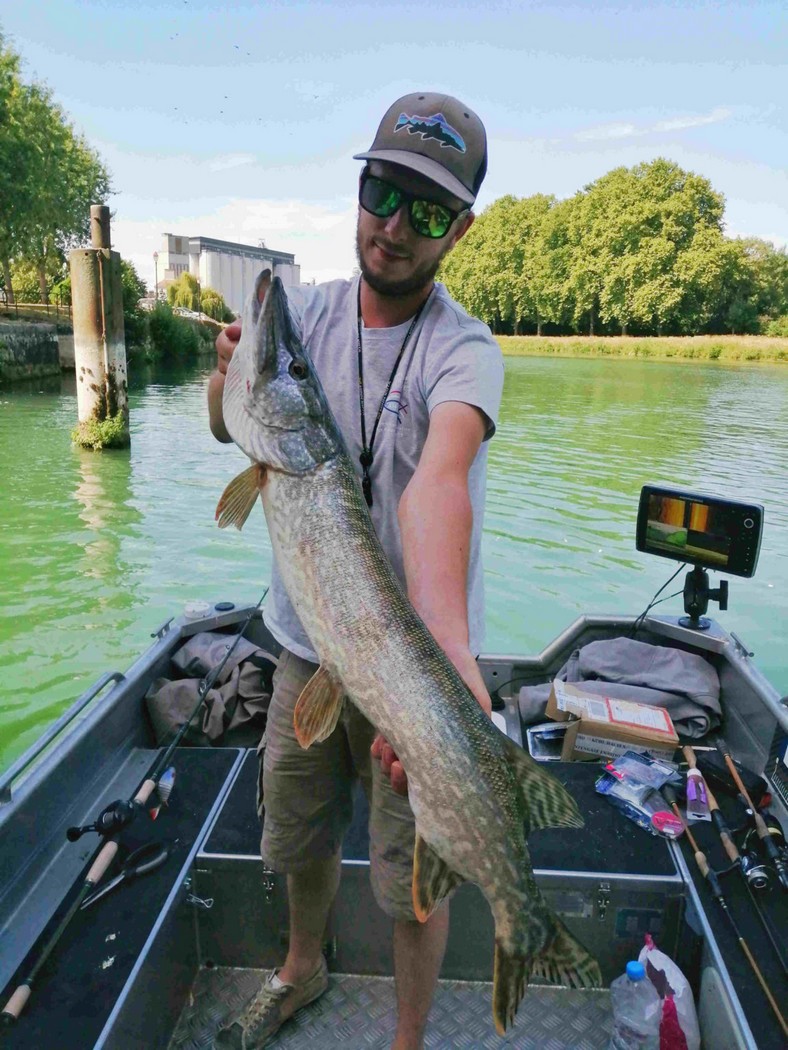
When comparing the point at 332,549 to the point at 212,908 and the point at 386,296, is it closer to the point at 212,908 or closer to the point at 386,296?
the point at 386,296

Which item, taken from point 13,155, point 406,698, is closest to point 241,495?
point 406,698

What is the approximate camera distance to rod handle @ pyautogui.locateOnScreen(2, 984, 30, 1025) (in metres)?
2.41

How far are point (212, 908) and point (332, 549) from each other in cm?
203

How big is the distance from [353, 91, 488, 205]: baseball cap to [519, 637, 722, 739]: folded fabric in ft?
10.6

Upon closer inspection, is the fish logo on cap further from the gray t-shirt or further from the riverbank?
the riverbank

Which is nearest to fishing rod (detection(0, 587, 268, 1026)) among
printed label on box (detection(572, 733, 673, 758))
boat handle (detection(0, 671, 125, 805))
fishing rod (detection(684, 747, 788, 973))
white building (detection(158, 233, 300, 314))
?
boat handle (detection(0, 671, 125, 805))

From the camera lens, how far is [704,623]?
4.94 m

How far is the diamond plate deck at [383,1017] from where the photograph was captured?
2891 millimetres

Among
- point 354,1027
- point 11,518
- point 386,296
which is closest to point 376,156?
point 386,296

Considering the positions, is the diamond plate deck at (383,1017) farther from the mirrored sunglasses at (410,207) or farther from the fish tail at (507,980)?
the mirrored sunglasses at (410,207)

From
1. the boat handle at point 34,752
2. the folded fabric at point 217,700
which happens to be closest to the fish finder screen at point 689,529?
the folded fabric at point 217,700

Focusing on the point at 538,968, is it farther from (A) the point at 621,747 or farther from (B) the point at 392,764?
(A) the point at 621,747

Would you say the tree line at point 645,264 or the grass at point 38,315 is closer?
the grass at point 38,315

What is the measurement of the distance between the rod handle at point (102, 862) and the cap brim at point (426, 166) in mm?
2872
